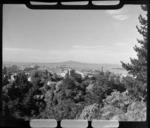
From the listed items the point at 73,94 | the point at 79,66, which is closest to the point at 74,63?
the point at 79,66

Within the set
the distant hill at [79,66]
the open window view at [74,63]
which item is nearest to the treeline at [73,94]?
the open window view at [74,63]

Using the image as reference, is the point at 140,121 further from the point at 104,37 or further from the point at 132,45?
the point at 104,37

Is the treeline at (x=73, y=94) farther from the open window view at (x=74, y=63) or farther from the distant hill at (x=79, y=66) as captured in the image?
the distant hill at (x=79, y=66)

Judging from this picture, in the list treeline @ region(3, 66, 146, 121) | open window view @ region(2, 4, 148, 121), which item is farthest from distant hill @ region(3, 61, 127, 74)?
treeline @ region(3, 66, 146, 121)

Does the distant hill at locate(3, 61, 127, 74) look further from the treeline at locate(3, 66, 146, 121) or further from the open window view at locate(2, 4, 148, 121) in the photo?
the treeline at locate(3, 66, 146, 121)

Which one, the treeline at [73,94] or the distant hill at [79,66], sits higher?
the distant hill at [79,66]

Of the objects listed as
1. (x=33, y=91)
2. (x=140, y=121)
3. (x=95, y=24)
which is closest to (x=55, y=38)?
(x=95, y=24)

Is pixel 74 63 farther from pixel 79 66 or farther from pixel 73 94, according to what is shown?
pixel 73 94
